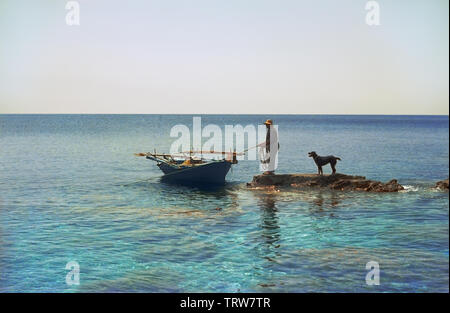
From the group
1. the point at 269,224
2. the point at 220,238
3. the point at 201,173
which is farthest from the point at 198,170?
the point at 220,238

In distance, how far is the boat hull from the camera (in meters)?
32.5

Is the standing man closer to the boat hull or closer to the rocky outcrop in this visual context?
the rocky outcrop

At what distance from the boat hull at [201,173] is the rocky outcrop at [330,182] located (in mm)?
2692

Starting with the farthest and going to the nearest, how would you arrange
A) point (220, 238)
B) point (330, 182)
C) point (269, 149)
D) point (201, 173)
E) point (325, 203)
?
point (201, 173), point (269, 149), point (330, 182), point (325, 203), point (220, 238)

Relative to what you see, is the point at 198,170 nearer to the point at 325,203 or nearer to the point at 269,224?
the point at 325,203

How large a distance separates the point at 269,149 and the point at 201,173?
558 centimetres

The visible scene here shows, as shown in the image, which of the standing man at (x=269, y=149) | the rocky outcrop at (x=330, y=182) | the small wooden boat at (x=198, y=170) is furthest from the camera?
the small wooden boat at (x=198, y=170)

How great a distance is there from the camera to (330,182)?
29594 mm

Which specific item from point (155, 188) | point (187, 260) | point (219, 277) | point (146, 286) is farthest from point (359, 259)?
point (155, 188)

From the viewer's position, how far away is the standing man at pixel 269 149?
98.2 ft

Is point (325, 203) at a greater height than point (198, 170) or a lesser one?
lesser

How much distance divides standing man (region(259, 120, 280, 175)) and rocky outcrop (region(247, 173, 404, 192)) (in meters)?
0.72

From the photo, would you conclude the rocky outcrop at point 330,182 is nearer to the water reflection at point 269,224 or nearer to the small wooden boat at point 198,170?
the water reflection at point 269,224

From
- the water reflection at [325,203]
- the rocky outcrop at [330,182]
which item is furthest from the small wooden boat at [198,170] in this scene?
the water reflection at [325,203]
